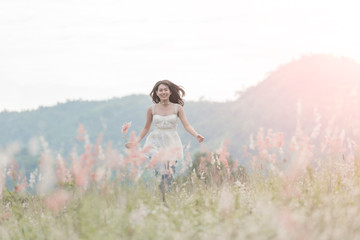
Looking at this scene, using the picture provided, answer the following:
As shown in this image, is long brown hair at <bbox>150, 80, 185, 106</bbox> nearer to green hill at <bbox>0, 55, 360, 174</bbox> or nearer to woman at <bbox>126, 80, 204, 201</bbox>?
woman at <bbox>126, 80, 204, 201</bbox>

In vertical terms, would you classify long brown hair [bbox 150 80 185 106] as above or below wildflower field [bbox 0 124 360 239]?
above

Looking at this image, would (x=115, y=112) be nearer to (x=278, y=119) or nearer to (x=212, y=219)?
(x=278, y=119)

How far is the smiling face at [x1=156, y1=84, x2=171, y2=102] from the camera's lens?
24.4 ft

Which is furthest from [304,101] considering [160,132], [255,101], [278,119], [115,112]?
[160,132]

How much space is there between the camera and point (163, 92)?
7406mm

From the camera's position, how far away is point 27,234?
4895 mm

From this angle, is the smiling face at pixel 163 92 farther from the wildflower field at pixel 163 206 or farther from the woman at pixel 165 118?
the wildflower field at pixel 163 206

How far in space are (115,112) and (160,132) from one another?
17607cm

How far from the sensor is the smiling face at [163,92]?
743cm

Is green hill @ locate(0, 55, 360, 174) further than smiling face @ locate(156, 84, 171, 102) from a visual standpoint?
Yes

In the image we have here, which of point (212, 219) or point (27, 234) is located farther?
point (27, 234)

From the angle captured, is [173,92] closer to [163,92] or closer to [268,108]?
[163,92]

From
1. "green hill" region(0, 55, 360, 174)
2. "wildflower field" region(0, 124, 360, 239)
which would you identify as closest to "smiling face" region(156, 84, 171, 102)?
"wildflower field" region(0, 124, 360, 239)

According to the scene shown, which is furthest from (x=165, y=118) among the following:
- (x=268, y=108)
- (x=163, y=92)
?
(x=268, y=108)
